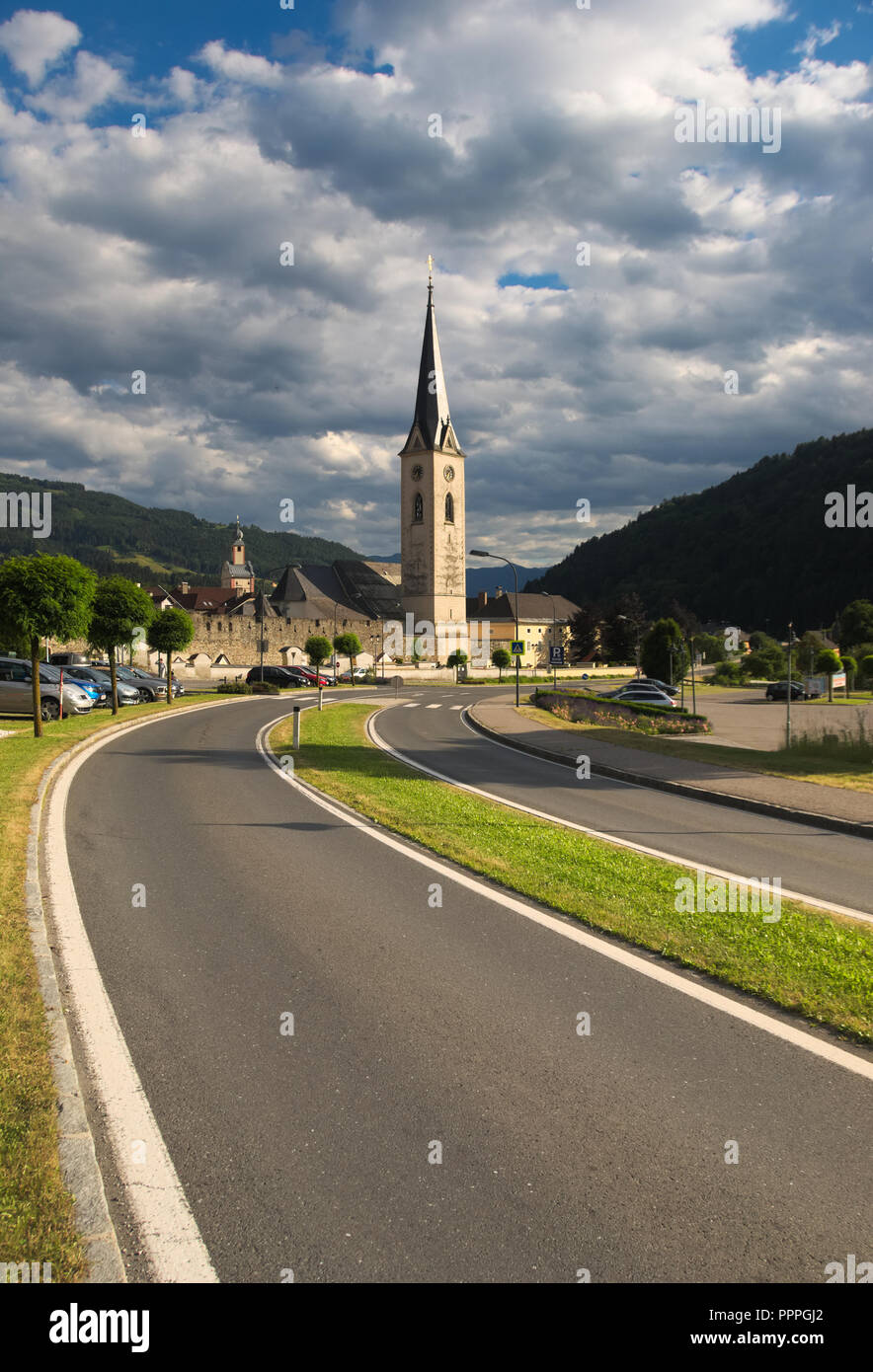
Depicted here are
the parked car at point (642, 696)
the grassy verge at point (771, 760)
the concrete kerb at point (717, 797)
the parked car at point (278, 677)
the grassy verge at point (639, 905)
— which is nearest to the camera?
the grassy verge at point (639, 905)

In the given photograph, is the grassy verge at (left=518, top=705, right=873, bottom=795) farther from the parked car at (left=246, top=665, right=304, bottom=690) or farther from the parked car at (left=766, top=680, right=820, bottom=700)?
the parked car at (left=246, top=665, right=304, bottom=690)

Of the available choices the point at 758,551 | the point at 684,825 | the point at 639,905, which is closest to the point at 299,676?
the point at 684,825

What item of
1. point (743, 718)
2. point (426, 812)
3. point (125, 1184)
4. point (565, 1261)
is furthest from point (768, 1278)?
point (743, 718)

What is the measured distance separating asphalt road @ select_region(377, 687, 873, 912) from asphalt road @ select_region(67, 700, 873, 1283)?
3638 millimetres

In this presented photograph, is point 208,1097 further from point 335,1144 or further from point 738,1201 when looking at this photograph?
point 738,1201

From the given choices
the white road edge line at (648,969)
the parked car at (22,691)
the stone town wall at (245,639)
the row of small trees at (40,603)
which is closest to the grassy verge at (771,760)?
the white road edge line at (648,969)

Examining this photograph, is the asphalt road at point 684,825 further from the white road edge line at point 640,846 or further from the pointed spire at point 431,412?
the pointed spire at point 431,412

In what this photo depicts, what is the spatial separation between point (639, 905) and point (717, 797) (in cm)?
771

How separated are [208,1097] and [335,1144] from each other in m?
0.77

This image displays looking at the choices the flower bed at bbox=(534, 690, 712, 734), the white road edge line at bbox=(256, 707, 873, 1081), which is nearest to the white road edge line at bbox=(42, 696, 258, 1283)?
the white road edge line at bbox=(256, 707, 873, 1081)

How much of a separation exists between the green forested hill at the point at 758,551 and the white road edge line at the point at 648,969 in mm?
113199

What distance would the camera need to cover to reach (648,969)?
5832 mm

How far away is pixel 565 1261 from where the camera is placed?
2887 millimetres

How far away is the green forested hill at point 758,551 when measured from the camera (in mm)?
125062
